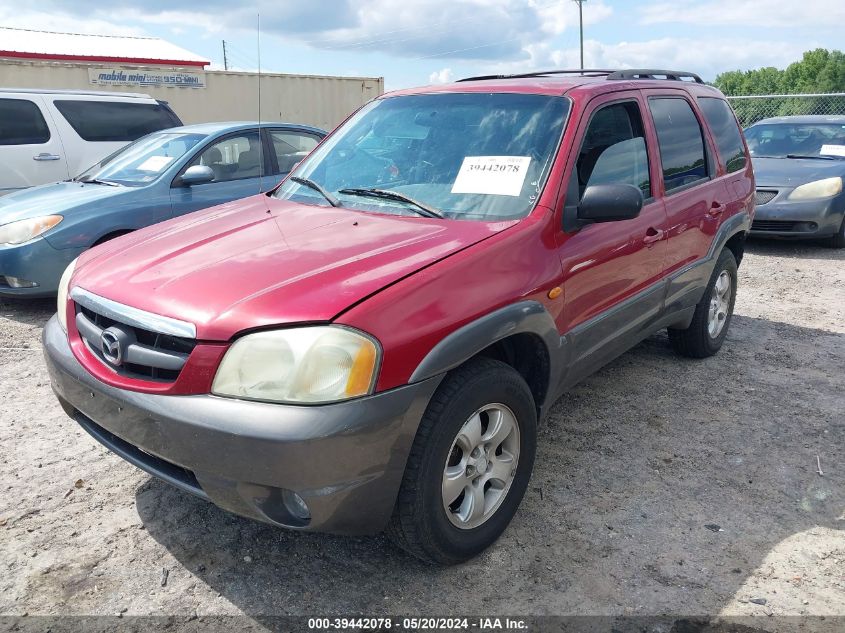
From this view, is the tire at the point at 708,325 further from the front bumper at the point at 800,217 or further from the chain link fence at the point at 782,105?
the chain link fence at the point at 782,105

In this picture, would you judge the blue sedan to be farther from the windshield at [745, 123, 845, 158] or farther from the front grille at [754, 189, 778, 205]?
the windshield at [745, 123, 845, 158]

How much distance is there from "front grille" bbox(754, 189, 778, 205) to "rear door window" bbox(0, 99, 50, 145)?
8316mm

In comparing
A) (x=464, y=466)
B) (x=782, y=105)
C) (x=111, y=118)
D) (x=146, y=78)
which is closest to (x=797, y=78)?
(x=782, y=105)

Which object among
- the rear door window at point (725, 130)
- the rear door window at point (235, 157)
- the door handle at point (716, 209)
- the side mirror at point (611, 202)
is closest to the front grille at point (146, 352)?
the side mirror at point (611, 202)

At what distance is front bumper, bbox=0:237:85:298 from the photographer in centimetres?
539

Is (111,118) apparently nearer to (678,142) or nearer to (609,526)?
(678,142)

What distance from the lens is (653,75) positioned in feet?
14.3

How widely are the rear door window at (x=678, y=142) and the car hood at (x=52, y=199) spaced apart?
424cm

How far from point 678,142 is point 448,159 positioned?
1621 mm

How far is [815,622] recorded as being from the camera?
237 centimetres

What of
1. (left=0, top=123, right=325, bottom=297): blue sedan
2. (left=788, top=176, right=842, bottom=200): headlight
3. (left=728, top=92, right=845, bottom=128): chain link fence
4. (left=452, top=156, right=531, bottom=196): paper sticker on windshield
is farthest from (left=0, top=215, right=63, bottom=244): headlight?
(left=728, top=92, right=845, bottom=128): chain link fence

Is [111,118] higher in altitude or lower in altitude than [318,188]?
higher

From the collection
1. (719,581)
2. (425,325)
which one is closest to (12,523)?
(425,325)

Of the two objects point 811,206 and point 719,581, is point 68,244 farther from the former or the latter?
point 811,206
